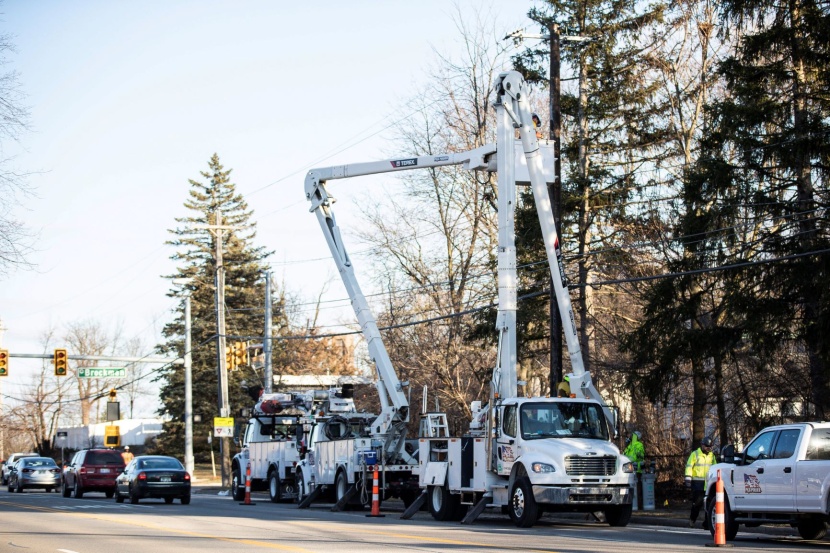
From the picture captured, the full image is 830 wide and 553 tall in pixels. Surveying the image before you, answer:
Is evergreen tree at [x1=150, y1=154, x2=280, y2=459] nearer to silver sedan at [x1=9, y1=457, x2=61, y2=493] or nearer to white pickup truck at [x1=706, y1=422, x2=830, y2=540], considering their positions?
silver sedan at [x1=9, y1=457, x2=61, y2=493]

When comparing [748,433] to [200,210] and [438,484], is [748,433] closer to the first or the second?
[438,484]

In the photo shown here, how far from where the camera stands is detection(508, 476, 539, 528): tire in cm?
2042

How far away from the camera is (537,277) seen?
3450cm

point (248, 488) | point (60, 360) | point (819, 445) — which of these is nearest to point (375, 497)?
point (248, 488)

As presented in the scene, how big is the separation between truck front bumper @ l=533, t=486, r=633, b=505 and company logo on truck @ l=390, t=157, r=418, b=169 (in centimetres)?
1017

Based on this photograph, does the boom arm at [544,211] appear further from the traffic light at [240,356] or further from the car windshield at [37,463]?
the car windshield at [37,463]

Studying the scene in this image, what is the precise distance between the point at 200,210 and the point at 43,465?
3187 centimetres

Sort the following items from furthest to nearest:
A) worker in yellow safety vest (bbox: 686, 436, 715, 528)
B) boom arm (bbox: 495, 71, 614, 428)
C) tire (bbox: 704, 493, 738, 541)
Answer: boom arm (bbox: 495, 71, 614, 428)
worker in yellow safety vest (bbox: 686, 436, 715, 528)
tire (bbox: 704, 493, 738, 541)

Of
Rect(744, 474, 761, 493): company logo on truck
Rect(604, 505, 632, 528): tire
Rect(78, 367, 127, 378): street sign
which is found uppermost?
Rect(78, 367, 127, 378): street sign

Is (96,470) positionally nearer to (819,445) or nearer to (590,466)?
(590,466)

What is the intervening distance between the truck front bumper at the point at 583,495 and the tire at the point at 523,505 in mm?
162

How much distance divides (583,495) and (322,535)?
504 cm

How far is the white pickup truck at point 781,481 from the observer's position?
15.8 meters

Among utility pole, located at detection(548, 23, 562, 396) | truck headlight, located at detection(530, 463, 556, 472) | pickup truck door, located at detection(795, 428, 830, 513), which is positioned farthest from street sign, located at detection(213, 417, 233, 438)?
pickup truck door, located at detection(795, 428, 830, 513)
